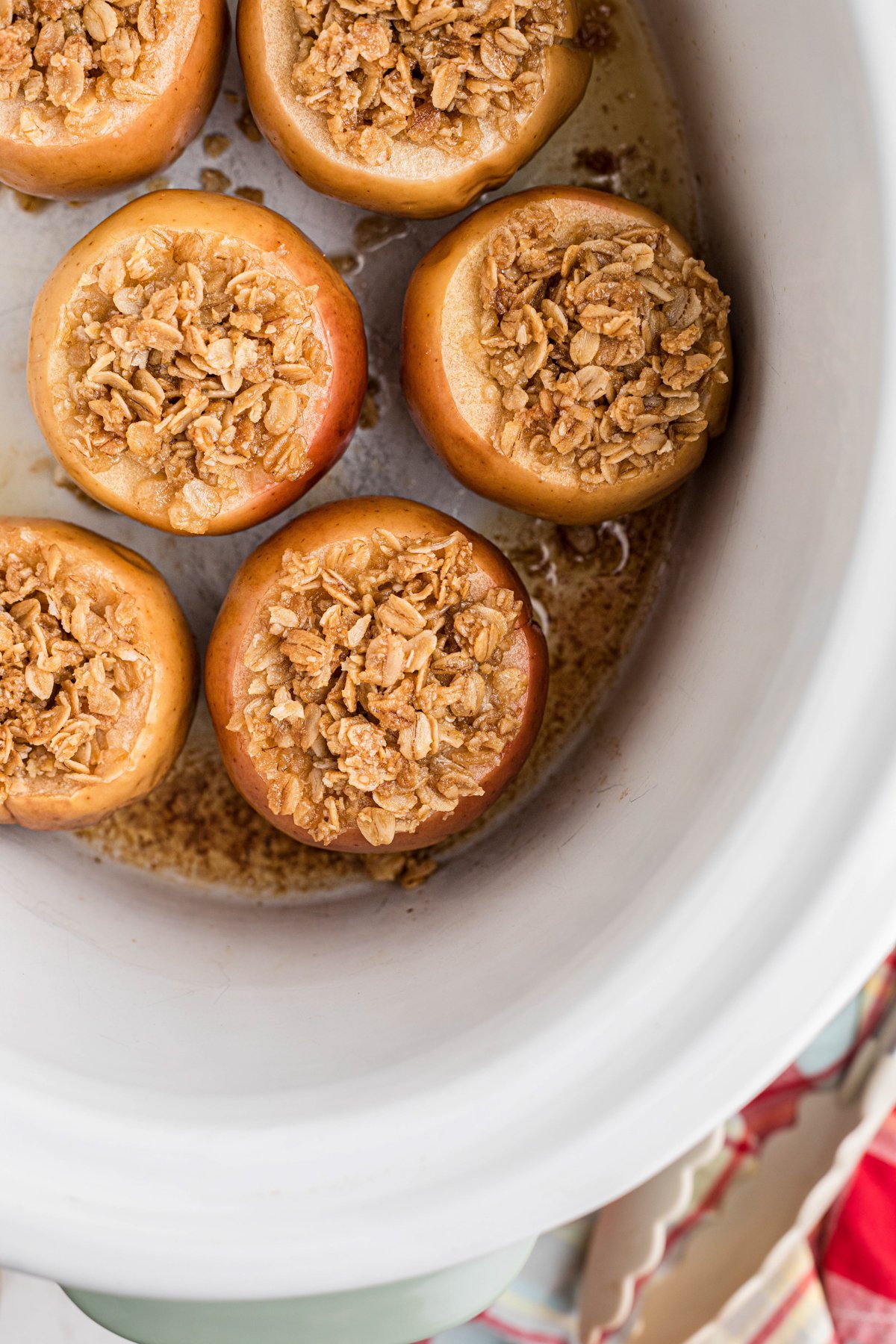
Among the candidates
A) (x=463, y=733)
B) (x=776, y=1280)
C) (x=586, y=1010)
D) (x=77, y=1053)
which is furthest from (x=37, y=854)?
(x=776, y=1280)

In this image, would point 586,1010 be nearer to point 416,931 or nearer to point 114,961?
point 416,931

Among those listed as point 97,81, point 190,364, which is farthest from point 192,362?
point 97,81

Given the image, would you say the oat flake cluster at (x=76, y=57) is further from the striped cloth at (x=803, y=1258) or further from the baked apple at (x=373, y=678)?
the striped cloth at (x=803, y=1258)

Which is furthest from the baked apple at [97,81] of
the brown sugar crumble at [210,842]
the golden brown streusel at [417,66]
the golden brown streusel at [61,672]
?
the brown sugar crumble at [210,842]

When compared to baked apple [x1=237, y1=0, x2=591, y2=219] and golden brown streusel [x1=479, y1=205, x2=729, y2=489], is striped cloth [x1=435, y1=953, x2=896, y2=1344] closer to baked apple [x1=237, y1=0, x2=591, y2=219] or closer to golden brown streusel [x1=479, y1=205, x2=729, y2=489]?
golden brown streusel [x1=479, y1=205, x2=729, y2=489]

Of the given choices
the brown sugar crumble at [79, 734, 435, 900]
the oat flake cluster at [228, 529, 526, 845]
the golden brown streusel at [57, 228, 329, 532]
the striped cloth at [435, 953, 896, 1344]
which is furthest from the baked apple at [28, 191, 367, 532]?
the striped cloth at [435, 953, 896, 1344]

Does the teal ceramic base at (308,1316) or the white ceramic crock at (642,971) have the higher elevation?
the white ceramic crock at (642,971)
